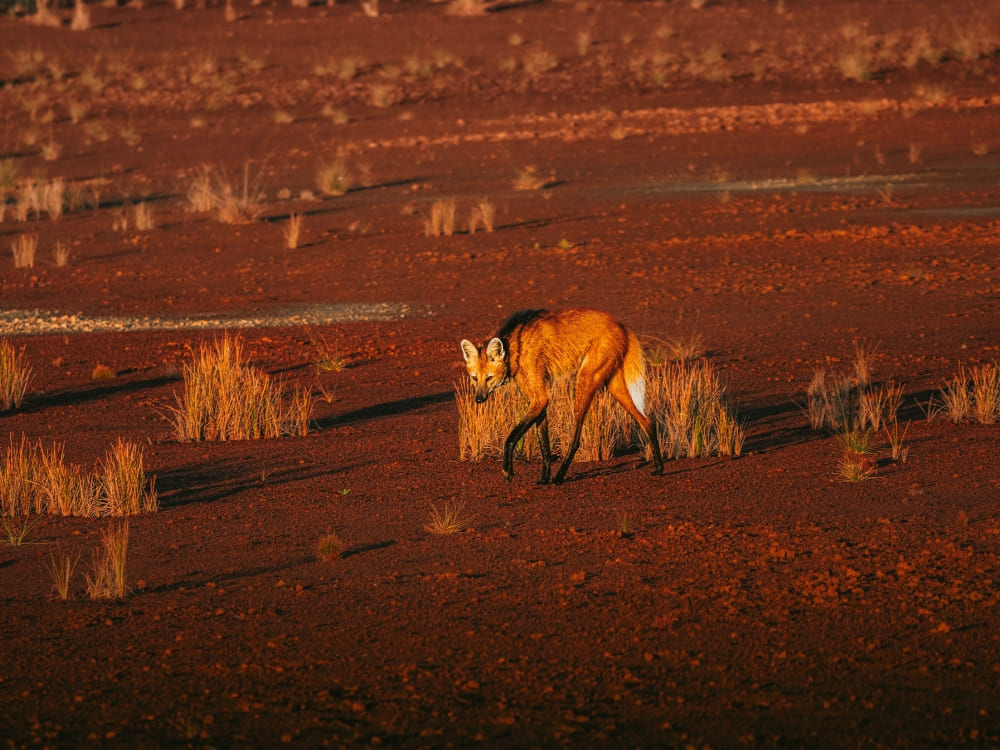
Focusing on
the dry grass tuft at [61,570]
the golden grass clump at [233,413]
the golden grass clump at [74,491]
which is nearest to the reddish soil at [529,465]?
the dry grass tuft at [61,570]

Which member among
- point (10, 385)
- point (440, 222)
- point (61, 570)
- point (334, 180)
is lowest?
point (61, 570)

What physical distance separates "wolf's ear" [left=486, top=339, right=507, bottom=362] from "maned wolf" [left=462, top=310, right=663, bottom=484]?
0.10 meters

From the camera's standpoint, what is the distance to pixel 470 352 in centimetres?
890

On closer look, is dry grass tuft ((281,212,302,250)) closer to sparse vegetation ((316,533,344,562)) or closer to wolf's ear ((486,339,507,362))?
wolf's ear ((486,339,507,362))

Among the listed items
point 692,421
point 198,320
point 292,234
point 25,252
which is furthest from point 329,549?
point 25,252

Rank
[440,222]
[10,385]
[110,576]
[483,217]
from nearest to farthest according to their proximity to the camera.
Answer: [110,576] < [10,385] < [440,222] < [483,217]

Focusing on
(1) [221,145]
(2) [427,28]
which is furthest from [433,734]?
(2) [427,28]

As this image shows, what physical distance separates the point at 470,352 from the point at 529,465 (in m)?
1.77

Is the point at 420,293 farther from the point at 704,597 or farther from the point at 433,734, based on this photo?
the point at 433,734

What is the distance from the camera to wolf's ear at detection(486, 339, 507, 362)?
8836mm

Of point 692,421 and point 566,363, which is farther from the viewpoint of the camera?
point 692,421

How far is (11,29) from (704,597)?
2153 inches

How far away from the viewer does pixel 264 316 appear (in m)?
18.6

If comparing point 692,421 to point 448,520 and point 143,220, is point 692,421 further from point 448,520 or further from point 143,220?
point 143,220
